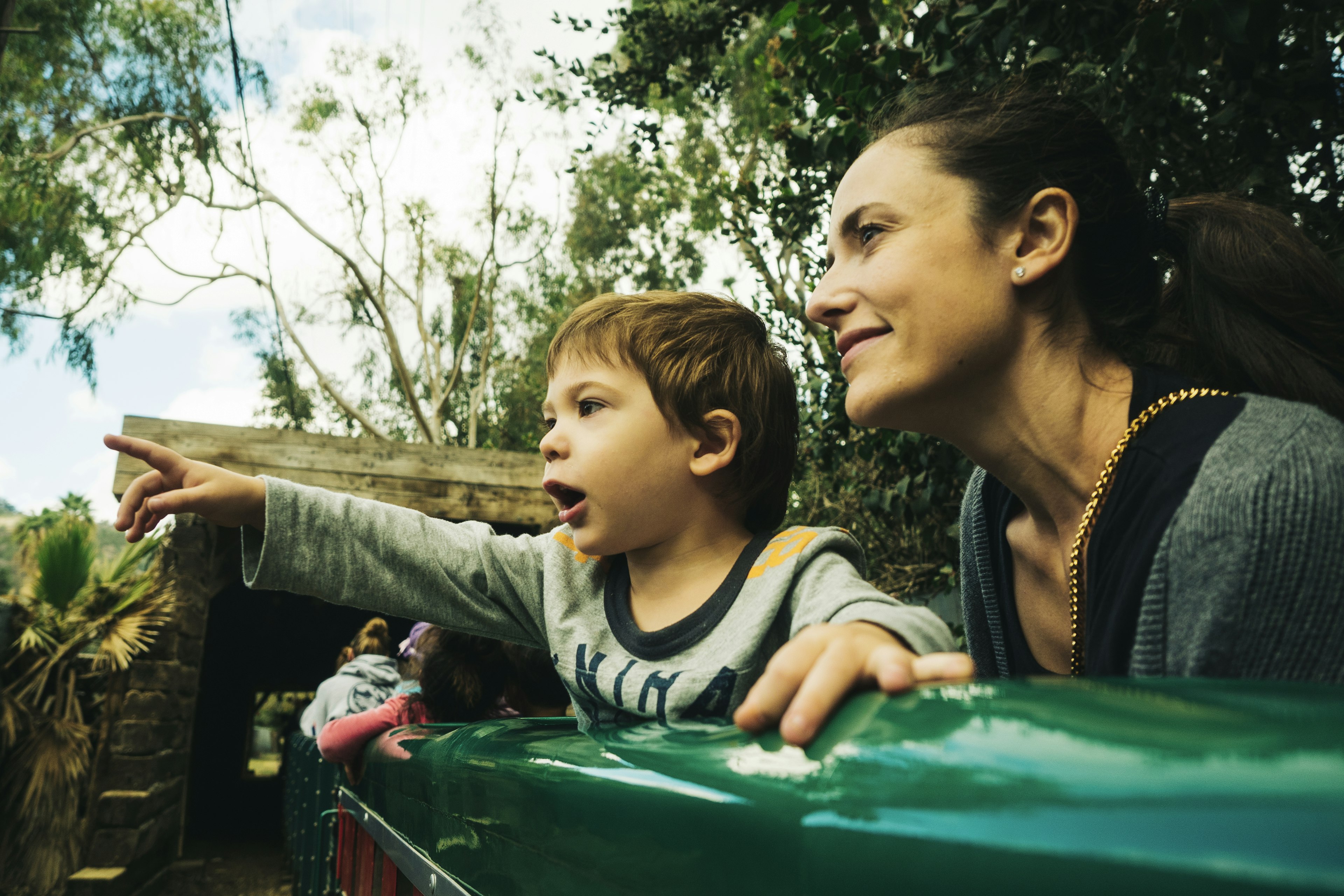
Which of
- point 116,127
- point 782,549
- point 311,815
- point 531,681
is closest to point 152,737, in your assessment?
point 311,815

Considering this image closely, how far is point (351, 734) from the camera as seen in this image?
2.20m

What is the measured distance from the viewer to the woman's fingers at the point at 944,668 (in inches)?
23.1

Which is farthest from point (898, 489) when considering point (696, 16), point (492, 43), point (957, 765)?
point (492, 43)

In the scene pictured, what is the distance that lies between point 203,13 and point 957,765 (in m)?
19.6

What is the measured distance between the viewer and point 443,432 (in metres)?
18.1

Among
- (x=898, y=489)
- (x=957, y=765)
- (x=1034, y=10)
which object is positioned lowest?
(x=957, y=765)

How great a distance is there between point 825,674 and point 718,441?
1.08 meters

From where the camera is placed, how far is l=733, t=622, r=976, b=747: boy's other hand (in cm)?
48

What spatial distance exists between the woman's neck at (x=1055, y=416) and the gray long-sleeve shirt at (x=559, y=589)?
0.91 ft

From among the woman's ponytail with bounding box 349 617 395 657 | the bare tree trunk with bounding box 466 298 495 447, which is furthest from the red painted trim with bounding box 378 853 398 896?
the bare tree trunk with bounding box 466 298 495 447

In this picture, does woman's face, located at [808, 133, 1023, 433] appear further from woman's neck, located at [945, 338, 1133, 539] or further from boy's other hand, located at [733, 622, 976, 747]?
Answer: boy's other hand, located at [733, 622, 976, 747]

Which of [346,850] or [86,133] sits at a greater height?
[86,133]

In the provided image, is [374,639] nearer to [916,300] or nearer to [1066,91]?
[1066,91]

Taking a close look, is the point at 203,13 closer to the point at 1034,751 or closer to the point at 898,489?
the point at 898,489
